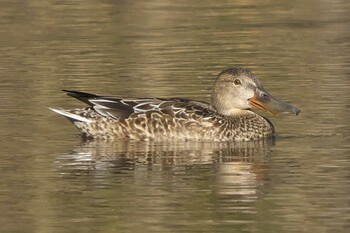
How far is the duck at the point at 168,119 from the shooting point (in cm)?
1612

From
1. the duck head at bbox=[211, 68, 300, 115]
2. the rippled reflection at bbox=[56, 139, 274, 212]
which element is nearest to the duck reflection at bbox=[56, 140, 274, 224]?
the rippled reflection at bbox=[56, 139, 274, 212]

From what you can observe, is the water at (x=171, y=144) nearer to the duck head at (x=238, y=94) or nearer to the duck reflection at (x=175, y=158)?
the duck reflection at (x=175, y=158)

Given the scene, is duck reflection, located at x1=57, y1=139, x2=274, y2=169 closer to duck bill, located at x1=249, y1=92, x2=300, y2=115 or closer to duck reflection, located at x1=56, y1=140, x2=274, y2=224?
duck reflection, located at x1=56, y1=140, x2=274, y2=224

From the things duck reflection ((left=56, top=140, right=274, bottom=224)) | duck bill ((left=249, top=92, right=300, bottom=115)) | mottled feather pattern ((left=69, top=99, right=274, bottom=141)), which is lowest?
duck reflection ((left=56, top=140, right=274, bottom=224))

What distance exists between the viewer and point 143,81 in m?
19.3

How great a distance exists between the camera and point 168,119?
16.2 m

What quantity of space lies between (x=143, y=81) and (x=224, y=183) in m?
5.89

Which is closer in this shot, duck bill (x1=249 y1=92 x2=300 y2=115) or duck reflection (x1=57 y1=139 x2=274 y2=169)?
duck reflection (x1=57 y1=139 x2=274 y2=169)

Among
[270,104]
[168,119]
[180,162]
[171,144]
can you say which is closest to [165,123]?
[168,119]

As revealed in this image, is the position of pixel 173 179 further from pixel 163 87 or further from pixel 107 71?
pixel 107 71

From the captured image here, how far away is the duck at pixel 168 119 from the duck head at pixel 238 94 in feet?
0.03

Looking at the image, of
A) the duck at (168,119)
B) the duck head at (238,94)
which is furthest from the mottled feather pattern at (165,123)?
the duck head at (238,94)

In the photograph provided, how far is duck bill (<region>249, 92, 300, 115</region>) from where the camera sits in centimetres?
1623

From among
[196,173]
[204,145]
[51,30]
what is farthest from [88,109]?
[51,30]
